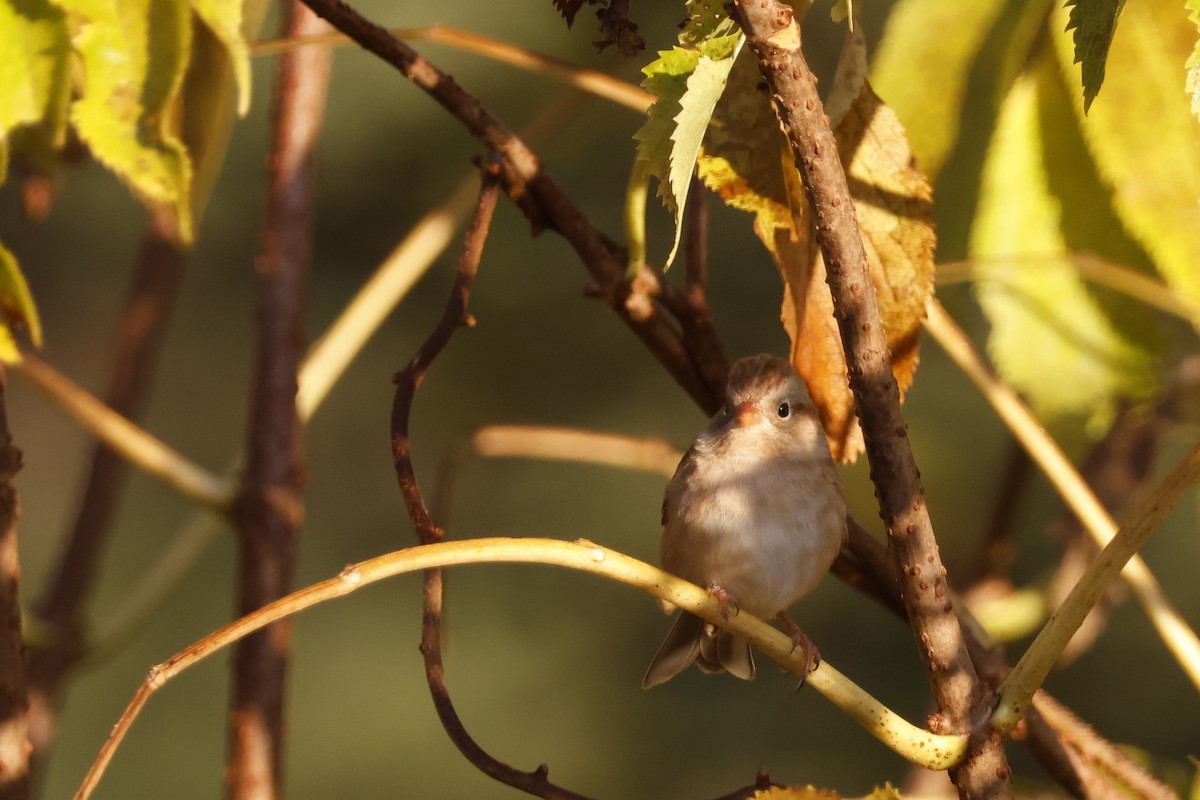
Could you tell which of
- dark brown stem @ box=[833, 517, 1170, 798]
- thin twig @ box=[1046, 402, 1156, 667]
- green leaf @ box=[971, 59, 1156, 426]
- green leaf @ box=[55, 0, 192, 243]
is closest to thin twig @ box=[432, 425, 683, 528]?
dark brown stem @ box=[833, 517, 1170, 798]

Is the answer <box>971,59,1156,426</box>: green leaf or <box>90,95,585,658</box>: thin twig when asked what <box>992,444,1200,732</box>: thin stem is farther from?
<box>90,95,585,658</box>: thin twig

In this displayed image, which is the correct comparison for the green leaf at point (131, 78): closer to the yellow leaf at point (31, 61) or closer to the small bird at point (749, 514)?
the yellow leaf at point (31, 61)

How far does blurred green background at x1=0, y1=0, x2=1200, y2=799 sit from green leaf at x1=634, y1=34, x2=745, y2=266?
3538 mm

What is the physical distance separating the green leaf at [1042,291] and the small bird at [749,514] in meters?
0.51

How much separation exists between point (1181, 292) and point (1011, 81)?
26 centimetres

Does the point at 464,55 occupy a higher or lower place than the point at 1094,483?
higher

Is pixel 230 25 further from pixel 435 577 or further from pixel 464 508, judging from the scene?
pixel 464 508

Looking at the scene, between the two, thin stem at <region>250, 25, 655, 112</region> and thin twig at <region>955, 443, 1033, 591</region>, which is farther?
thin twig at <region>955, 443, 1033, 591</region>

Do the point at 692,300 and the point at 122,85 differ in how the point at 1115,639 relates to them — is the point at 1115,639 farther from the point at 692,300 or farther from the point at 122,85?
the point at 122,85

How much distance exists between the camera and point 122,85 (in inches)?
39.8

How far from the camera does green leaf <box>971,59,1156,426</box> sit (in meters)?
1.17

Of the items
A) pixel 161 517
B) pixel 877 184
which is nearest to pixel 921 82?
pixel 877 184

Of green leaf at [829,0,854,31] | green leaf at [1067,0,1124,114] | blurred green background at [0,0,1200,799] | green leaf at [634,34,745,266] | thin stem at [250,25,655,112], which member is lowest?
blurred green background at [0,0,1200,799]

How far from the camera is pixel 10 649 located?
1.08 meters
